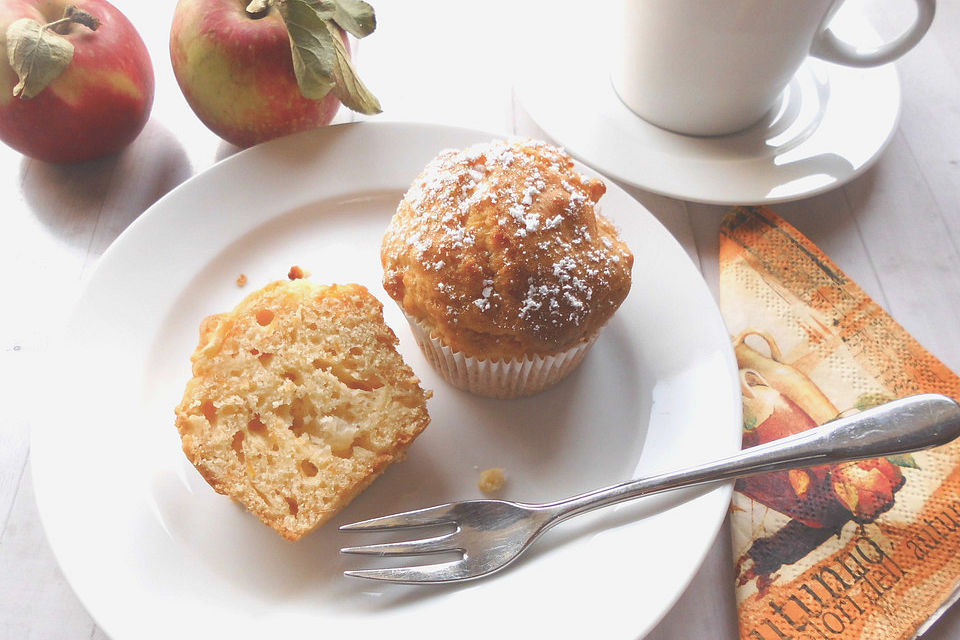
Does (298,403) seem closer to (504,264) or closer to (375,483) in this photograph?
(375,483)

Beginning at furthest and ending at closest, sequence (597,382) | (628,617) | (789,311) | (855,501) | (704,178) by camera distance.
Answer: (704,178) → (789,311) → (597,382) → (855,501) → (628,617)

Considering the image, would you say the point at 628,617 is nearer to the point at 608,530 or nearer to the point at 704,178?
the point at 608,530

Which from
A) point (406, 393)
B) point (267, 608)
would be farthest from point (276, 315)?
point (267, 608)

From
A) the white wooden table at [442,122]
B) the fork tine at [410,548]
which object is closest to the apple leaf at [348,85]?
the white wooden table at [442,122]

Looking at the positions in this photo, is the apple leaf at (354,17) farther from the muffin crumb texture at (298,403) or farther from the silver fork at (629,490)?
the silver fork at (629,490)

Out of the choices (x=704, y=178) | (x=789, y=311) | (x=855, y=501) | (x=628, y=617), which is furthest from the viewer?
(x=704, y=178)

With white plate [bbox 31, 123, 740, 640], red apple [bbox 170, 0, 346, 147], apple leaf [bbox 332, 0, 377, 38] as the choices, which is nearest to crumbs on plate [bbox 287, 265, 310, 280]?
white plate [bbox 31, 123, 740, 640]

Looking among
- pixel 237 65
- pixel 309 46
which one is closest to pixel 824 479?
pixel 309 46
